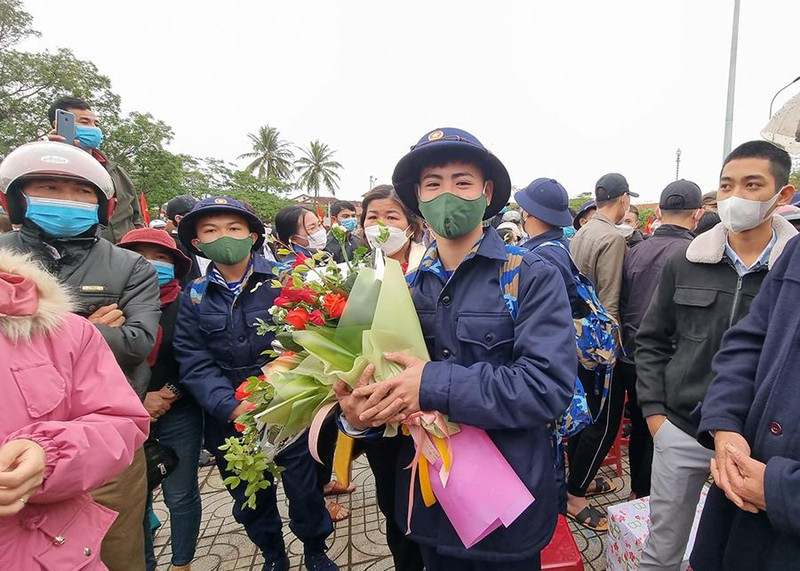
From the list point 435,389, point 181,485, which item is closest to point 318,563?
point 181,485

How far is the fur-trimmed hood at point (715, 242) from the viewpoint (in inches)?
80.4

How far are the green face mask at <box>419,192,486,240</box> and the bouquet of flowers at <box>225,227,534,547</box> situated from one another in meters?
0.29

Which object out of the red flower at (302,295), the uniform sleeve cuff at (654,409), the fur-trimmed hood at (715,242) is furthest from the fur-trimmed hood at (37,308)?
the fur-trimmed hood at (715,242)

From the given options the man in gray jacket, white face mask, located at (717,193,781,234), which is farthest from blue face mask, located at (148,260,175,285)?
white face mask, located at (717,193,781,234)

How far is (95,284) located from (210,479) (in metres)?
2.90

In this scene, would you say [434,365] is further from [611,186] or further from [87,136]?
[87,136]

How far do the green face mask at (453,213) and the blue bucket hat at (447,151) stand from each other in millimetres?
141

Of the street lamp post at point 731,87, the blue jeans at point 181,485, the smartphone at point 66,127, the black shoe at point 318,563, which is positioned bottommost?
the black shoe at point 318,563

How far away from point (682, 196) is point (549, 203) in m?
1.07

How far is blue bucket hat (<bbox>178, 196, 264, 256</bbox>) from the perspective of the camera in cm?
252

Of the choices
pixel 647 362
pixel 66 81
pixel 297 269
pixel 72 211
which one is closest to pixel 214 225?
pixel 72 211

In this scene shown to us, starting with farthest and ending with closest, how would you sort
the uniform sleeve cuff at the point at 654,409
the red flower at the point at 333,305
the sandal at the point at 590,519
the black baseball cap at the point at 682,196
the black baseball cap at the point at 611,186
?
the black baseball cap at the point at 611,186 → the black baseball cap at the point at 682,196 → the sandal at the point at 590,519 → the uniform sleeve cuff at the point at 654,409 → the red flower at the point at 333,305

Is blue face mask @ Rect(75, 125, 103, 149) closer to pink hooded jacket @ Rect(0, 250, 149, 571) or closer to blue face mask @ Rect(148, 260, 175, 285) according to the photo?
blue face mask @ Rect(148, 260, 175, 285)

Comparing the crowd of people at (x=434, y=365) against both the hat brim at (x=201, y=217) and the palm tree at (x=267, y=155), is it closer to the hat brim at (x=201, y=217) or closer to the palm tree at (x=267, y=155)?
the hat brim at (x=201, y=217)
